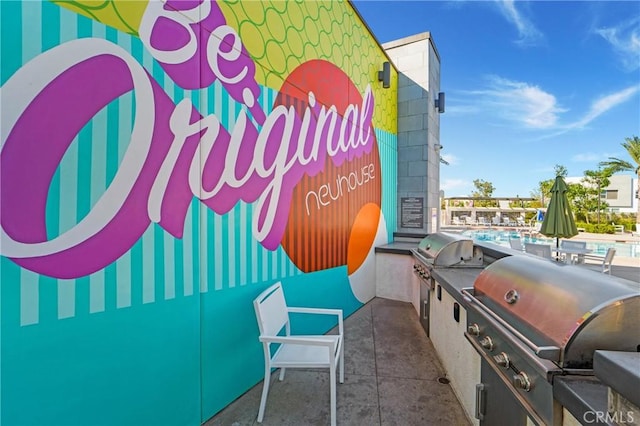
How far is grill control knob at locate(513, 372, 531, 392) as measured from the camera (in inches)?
41.8

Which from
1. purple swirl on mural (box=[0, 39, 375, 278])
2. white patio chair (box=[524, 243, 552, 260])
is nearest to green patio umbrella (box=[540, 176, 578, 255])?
white patio chair (box=[524, 243, 552, 260])

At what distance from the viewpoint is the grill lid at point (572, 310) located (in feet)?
3.03

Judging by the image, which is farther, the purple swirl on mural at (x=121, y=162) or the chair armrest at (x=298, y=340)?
the chair armrest at (x=298, y=340)

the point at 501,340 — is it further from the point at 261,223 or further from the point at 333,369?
the point at 261,223

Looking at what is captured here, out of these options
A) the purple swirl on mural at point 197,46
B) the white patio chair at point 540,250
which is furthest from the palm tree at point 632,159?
the purple swirl on mural at point 197,46

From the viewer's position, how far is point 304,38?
9.86 ft

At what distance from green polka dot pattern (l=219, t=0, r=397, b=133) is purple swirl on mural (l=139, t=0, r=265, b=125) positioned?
143mm

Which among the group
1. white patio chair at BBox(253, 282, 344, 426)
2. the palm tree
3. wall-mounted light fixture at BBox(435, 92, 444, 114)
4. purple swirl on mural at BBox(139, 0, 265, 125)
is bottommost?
white patio chair at BBox(253, 282, 344, 426)

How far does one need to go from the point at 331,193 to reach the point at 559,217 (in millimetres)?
3766

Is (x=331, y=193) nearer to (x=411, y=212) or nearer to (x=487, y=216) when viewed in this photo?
(x=411, y=212)

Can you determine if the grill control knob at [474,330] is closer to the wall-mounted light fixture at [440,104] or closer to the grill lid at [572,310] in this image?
the grill lid at [572,310]

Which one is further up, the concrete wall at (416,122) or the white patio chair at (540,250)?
the concrete wall at (416,122)

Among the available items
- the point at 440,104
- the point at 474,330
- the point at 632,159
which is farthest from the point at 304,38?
the point at 632,159

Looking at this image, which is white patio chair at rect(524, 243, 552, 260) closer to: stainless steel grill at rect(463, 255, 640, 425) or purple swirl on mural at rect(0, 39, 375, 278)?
stainless steel grill at rect(463, 255, 640, 425)
